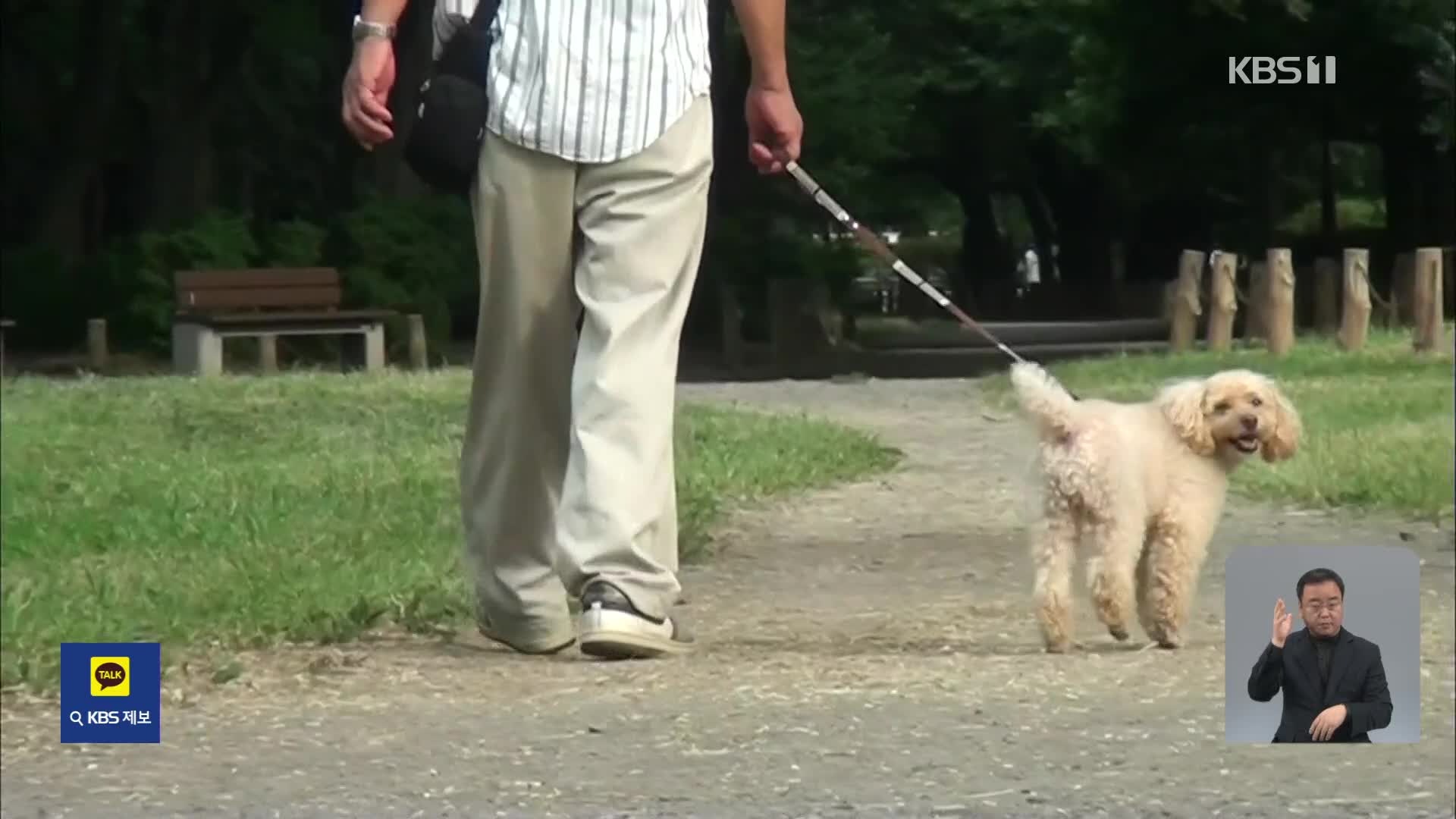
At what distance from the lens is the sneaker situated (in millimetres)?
4098

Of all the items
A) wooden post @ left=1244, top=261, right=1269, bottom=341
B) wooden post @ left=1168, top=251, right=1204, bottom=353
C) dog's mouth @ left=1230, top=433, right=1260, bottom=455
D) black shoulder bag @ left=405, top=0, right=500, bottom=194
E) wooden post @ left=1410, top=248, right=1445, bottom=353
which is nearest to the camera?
black shoulder bag @ left=405, top=0, right=500, bottom=194

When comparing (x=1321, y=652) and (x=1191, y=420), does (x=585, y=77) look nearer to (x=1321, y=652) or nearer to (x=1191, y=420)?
(x=1191, y=420)

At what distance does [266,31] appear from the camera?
20.1 metres

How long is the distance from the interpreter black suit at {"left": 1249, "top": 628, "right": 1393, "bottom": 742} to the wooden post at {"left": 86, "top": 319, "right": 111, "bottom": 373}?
44.1 ft

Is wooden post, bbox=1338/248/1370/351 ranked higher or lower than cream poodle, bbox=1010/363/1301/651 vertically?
higher

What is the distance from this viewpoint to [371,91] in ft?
13.6

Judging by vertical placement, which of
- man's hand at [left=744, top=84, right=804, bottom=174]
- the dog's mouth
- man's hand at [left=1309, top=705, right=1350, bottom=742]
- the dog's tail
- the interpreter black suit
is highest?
man's hand at [left=744, top=84, right=804, bottom=174]

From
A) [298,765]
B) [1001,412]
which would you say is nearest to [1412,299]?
[1001,412]

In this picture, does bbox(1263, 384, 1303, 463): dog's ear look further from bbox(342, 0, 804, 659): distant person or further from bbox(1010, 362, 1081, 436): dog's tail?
bbox(342, 0, 804, 659): distant person

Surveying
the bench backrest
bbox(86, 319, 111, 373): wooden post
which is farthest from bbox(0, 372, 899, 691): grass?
bbox(86, 319, 111, 373): wooden post

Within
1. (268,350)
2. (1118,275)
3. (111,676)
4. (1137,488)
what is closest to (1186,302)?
(1118,275)

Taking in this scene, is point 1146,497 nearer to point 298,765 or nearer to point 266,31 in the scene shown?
point 298,765

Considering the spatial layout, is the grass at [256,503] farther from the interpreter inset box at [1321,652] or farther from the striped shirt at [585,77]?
the interpreter inset box at [1321,652]

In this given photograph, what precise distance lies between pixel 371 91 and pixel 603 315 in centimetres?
50
